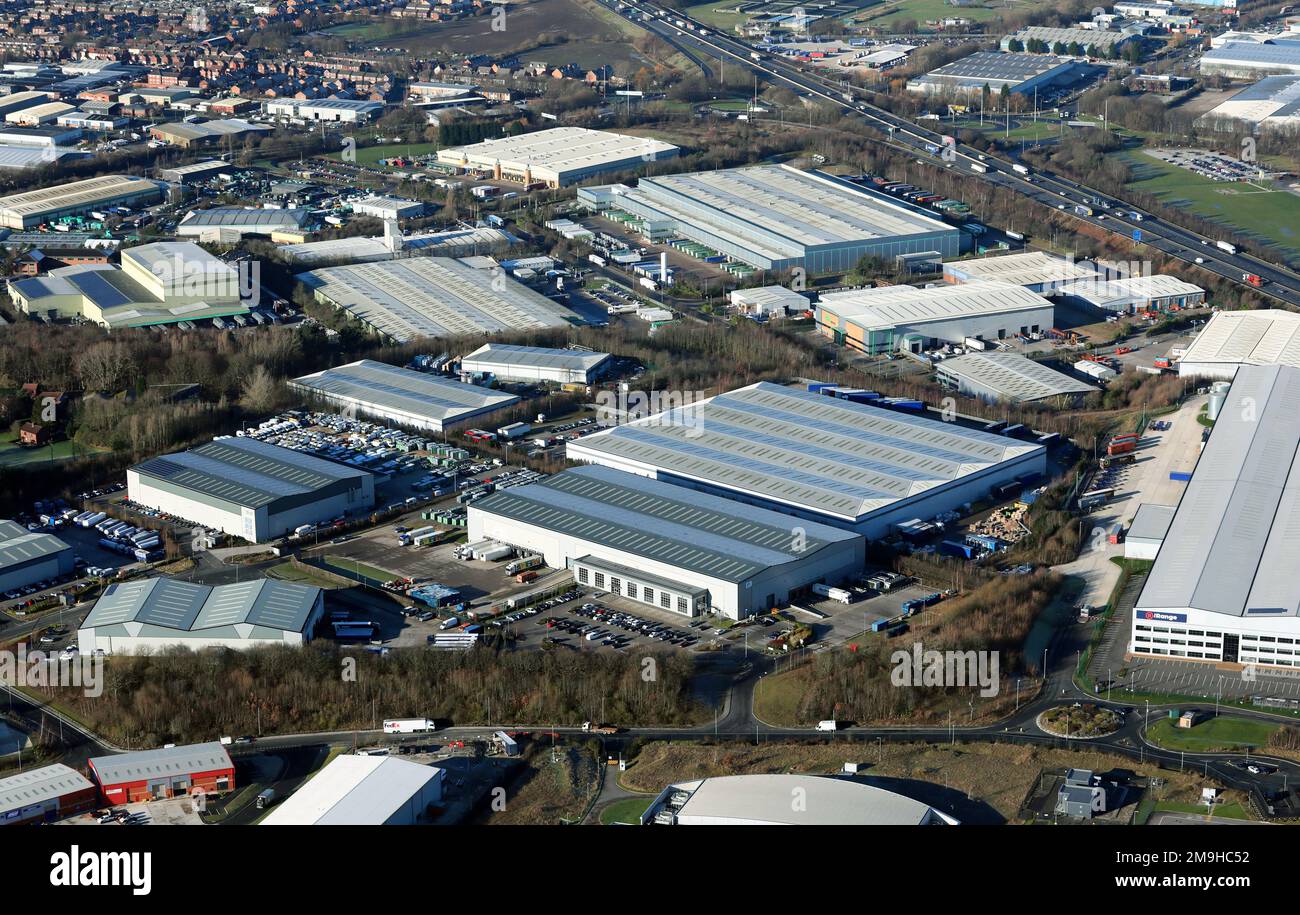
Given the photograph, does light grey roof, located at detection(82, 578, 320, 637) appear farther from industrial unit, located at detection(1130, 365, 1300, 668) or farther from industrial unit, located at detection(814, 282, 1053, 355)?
industrial unit, located at detection(814, 282, 1053, 355)

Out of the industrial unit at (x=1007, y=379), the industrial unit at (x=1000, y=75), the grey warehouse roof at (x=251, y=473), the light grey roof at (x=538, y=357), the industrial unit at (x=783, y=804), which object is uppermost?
the industrial unit at (x=1000, y=75)

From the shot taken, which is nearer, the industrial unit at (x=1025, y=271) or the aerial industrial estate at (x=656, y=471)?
the aerial industrial estate at (x=656, y=471)

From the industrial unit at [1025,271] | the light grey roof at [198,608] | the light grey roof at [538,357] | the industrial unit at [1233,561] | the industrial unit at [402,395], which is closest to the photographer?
the industrial unit at [1233,561]

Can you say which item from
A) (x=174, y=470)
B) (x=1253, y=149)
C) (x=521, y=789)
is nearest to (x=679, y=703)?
(x=521, y=789)

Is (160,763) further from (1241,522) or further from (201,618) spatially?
(1241,522)

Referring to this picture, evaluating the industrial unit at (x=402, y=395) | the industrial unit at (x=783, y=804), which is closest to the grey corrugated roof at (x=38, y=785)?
the industrial unit at (x=783, y=804)

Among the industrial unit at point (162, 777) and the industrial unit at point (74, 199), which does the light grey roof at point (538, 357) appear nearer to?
the industrial unit at point (162, 777)

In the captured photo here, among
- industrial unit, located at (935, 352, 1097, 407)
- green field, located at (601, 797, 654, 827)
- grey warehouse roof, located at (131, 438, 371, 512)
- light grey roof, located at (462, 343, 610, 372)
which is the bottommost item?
industrial unit, located at (935, 352, 1097, 407)

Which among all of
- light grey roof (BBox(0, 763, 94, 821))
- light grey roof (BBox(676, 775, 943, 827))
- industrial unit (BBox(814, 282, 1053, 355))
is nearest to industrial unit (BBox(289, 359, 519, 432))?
industrial unit (BBox(814, 282, 1053, 355))
